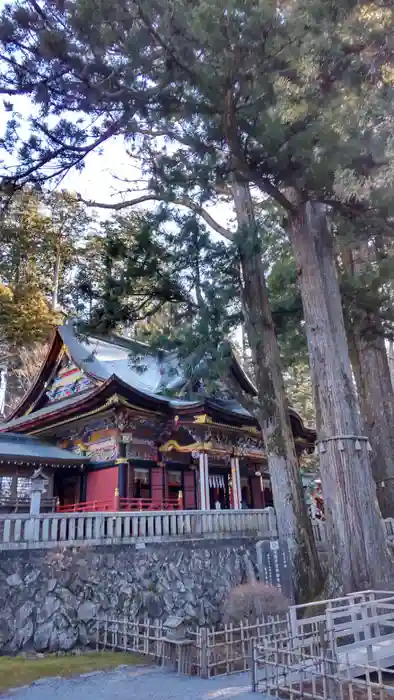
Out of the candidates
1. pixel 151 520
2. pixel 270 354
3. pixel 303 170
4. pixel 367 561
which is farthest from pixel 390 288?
pixel 151 520

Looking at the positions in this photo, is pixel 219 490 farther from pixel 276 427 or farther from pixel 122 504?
pixel 276 427

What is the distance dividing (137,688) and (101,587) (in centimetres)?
314

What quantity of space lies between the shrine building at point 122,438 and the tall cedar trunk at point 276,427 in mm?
2023

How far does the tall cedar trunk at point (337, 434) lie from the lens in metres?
8.07

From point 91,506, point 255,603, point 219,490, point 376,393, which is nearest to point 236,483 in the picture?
point 219,490

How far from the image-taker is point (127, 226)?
16875mm

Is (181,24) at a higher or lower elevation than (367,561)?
higher

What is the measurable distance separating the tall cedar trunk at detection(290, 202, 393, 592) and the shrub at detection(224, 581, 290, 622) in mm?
1331

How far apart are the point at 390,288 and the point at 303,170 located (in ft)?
16.6

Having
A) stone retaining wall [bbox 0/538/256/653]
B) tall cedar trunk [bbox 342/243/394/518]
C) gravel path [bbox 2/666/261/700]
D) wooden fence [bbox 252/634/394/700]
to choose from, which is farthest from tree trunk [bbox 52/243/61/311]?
wooden fence [bbox 252/634/394/700]

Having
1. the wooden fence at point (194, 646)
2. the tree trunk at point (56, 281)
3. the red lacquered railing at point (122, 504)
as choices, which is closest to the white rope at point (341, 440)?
the wooden fence at point (194, 646)

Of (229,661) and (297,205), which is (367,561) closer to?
(229,661)

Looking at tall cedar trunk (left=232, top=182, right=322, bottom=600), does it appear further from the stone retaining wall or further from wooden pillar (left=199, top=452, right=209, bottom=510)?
wooden pillar (left=199, top=452, right=209, bottom=510)

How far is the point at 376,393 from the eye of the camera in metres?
13.4
